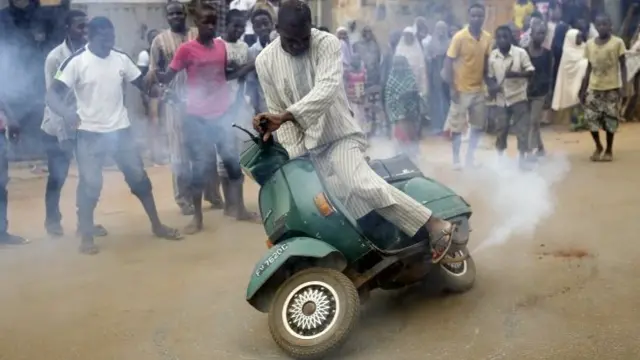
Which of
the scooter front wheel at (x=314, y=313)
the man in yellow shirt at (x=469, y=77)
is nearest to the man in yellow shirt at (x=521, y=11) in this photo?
the man in yellow shirt at (x=469, y=77)

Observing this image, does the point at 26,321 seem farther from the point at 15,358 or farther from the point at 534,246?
the point at 534,246

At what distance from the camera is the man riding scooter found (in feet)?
13.4

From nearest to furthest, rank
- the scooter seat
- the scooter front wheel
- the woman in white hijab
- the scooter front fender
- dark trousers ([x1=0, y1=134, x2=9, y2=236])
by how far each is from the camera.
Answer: the scooter front wheel → the scooter front fender → the scooter seat → dark trousers ([x1=0, y1=134, x2=9, y2=236]) → the woman in white hijab

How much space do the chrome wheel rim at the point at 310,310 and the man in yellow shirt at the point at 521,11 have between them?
19.3 feet

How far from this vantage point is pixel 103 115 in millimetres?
6234

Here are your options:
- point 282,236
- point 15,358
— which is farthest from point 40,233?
point 282,236

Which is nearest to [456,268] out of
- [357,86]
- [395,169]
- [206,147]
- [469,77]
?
Answer: [395,169]

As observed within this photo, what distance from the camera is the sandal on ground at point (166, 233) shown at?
21.6 feet

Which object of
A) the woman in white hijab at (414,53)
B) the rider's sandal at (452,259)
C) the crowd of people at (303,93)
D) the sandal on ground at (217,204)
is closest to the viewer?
the crowd of people at (303,93)

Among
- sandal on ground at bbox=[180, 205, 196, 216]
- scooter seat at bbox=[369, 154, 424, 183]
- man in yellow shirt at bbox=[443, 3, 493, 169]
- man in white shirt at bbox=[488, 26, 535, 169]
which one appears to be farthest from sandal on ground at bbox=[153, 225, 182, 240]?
man in white shirt at bbox=[488, 26, 535, 169]

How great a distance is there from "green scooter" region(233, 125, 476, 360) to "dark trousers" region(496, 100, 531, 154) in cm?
487

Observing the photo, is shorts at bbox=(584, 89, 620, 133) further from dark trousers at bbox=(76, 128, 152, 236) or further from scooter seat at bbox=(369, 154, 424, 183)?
dark trousers at bbox=(76, 128, 152, 236)

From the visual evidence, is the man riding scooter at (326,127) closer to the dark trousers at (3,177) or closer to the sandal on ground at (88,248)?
the sandal on ground at (88,248)

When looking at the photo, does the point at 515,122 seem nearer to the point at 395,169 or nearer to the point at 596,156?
the point at 596,156
